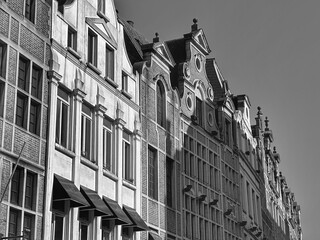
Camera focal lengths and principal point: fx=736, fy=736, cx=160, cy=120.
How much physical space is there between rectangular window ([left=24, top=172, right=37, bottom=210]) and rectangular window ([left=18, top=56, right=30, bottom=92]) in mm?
2855

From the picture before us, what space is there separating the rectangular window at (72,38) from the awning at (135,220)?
22.4 feet

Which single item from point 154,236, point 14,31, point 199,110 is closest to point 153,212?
point 154,236

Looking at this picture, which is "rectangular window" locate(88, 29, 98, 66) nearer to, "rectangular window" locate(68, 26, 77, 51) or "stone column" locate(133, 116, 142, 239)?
"rectangular window" locate(68, 26, 77, 51)

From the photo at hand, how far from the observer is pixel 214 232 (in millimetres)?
40000

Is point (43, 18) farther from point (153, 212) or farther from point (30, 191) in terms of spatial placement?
point (153, 212)

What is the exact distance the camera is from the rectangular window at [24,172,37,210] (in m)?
23.2

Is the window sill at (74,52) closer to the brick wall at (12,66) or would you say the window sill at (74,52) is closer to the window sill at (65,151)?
the brick wall at (12,66)

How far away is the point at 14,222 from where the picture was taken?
2255 cm

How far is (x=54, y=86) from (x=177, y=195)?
39.4ft

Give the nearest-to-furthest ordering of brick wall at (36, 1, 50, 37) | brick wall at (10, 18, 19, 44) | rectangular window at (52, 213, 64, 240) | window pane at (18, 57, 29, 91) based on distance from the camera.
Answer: brick wall at (10, 18, 19, 44), window pane at (18, 57, 29, 91), rectangular window at (52, 213, 64, 240), brick wall at (36, 1, 50, 37)

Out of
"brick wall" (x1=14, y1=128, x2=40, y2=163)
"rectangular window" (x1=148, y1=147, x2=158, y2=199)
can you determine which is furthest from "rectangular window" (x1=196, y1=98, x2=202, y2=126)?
"brick wall" (x1=14, y1=128, x2=40, y2=163)

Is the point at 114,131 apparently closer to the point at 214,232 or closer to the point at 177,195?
the point at 177,195

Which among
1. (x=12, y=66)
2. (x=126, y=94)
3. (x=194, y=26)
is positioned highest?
(x=194, y=26)

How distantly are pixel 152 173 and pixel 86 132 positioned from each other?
6484mm
